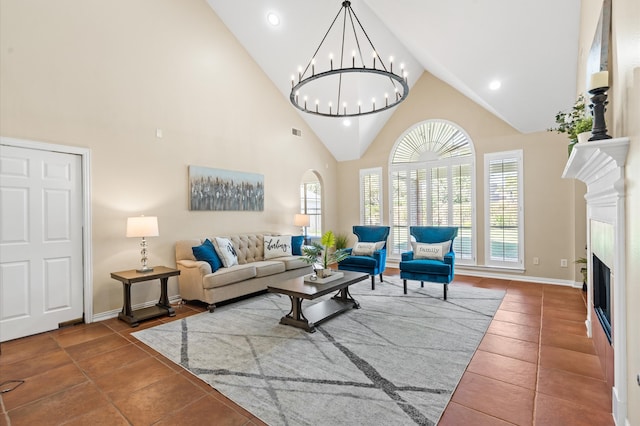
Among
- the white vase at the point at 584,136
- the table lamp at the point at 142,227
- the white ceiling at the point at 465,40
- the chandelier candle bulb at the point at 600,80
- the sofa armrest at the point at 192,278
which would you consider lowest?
the sofa armrest at the point at 192,278

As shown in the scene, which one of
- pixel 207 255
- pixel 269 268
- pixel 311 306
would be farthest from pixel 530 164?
pixel 207 255

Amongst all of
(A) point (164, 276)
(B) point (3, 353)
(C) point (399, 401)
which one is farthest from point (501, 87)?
(B) point (3, 353)

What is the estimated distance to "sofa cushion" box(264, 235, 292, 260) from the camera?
5602mm

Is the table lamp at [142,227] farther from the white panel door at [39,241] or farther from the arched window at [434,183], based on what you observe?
the arched window at [434,183]

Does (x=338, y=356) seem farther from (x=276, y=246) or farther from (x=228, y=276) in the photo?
(x=276, y=246)

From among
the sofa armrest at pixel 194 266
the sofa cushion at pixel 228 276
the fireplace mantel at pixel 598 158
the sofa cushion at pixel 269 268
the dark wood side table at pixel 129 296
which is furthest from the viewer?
the sofa cushion at pixel 269 268

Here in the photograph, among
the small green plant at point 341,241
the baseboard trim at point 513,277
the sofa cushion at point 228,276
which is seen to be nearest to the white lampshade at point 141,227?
the sofa cushion at point 228,276

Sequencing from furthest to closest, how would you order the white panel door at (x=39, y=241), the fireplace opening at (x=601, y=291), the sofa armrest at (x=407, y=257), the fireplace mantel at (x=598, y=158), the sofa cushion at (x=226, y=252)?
the sofa armrest at (x=407, y=257), the sofa cushion at (x=226, y=252), the white panel door at (x=39, y=241), the fireplace opening at (x=601, y=291), the fireplace mantel at (x=598, y=158)

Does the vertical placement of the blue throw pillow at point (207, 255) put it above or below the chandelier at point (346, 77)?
below

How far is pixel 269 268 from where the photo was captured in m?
4.91

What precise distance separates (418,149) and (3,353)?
6.98 metres

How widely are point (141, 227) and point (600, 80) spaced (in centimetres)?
451

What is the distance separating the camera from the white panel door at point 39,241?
128 inches

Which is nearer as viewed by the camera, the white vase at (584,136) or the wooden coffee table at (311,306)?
the white vase at (584,136)
